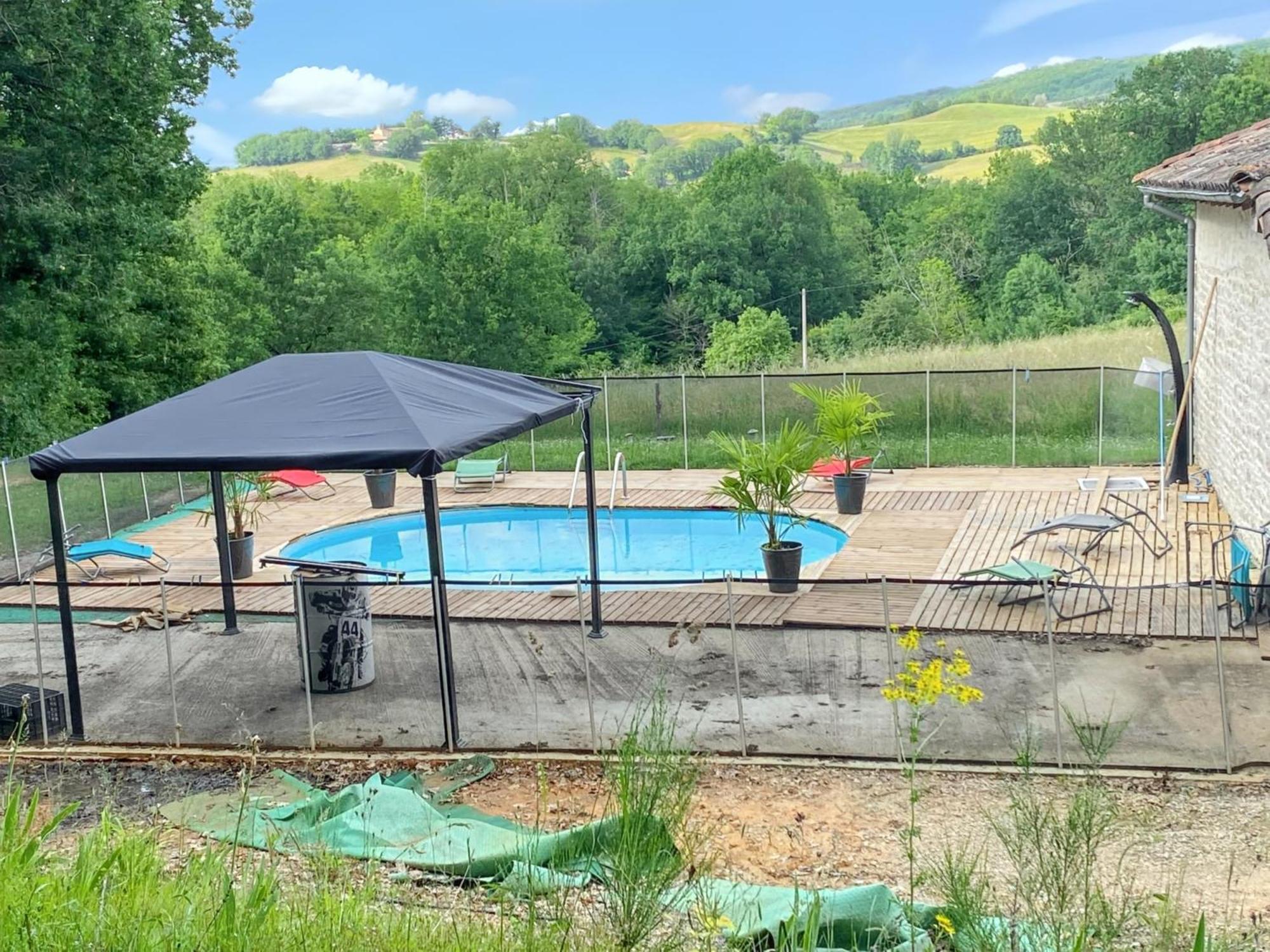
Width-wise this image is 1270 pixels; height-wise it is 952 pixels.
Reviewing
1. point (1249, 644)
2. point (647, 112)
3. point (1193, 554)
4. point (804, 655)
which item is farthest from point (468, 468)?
point (647, 112)

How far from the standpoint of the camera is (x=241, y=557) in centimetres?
1493

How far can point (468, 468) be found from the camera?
785 inches

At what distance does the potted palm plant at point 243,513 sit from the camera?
49.0ft

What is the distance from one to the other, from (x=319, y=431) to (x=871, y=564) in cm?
679

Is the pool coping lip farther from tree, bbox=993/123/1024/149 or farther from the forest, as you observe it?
tree, bbox=993/123/1024/149

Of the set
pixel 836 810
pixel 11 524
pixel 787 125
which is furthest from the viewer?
pixel 787 125

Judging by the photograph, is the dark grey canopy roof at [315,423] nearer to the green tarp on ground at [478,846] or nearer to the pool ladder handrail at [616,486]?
the green tarp on ground at [478,846]

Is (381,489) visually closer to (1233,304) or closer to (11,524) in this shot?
(11,524)

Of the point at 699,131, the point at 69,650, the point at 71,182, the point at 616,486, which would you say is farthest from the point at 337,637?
the point at 699,131

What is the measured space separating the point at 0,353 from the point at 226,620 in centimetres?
906

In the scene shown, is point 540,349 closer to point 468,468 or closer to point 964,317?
point 964,317

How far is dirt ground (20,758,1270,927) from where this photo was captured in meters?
6.46

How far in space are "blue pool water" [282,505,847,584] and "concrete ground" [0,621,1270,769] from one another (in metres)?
5.87

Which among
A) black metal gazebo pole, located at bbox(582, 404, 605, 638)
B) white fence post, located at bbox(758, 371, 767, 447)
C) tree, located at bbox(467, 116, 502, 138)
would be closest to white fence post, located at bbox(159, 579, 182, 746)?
black metal gazebo pole, located at bbox(582, 404, 605, 638)
